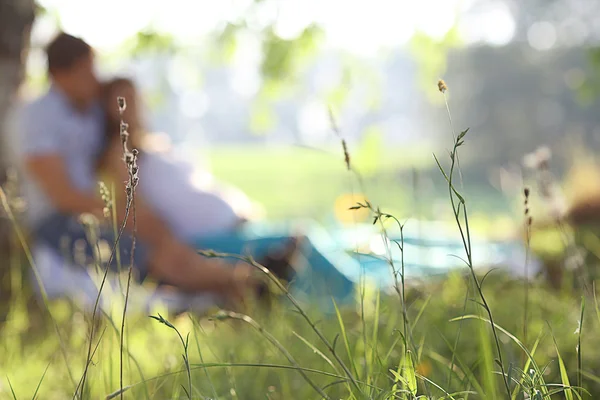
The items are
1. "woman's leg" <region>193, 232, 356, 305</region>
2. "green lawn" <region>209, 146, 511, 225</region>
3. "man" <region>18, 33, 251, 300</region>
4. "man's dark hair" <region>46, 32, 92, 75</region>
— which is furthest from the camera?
"green lawn" <region>209, 146, 511, 225</region>

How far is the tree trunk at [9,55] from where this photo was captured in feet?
11.8

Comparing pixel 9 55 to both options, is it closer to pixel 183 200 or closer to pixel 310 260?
pixel 183 200

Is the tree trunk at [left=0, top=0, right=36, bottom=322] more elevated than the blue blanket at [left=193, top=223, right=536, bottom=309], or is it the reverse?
the tree trunk at [left=0, top=0, right=36, bottom=322]

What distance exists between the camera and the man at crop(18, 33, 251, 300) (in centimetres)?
351

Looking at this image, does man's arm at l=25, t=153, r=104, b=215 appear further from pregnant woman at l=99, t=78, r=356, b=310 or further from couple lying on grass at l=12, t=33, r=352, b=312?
pregnant woman at l=99, t=78, r=356, b=310

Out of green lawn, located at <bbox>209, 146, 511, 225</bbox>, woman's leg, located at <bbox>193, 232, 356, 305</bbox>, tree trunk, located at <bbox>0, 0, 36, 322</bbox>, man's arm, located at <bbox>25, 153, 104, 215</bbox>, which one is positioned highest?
tree trunk, located at <bbox>0, 0, 36, 322</bbox>

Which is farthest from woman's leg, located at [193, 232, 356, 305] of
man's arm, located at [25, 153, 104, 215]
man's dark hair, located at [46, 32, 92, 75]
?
man's dark hair, located at [46, 32, 92, 75]

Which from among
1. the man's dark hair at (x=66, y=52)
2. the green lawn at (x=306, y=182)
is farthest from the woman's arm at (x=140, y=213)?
the green lawn at (x=306, y=182)

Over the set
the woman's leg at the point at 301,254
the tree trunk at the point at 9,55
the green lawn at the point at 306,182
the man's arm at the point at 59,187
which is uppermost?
the tree trunk at the point at 9,55

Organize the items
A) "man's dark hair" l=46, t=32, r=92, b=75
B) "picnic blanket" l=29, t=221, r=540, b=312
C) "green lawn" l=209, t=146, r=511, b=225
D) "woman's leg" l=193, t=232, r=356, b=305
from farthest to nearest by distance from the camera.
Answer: "green lawn" l=209, t=146, r=511, b=225
"man's dark hair" l=46, t=32, r=92, b=75
"picnic blanket" l=29, t=221, r=540, b=312
"woman's leg" l=193, t=232, r=356, b=305

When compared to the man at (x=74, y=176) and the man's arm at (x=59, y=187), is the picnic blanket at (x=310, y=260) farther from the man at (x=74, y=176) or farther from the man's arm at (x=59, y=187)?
the man's arm at (x=59, y=187)

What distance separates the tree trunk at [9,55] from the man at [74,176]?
15 centimetres

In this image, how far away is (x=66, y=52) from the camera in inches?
144

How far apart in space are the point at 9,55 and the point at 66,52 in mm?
292
